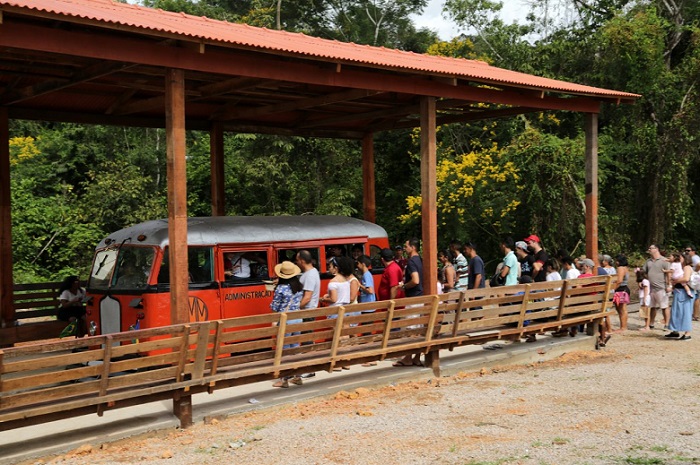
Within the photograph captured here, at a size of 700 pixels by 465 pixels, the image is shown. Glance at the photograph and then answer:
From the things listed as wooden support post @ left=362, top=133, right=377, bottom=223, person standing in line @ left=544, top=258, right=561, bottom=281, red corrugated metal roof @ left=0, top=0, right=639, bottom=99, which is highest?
red corrugated metal roof @ left=0, top=0, right=639, bottom=99

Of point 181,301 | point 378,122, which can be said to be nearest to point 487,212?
point 378,122

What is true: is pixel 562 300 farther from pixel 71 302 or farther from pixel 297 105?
pixel 71 302

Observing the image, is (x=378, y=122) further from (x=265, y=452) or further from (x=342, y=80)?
(x=265, y=452)

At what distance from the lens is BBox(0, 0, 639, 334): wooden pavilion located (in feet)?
27.7

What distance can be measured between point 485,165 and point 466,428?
20197mm

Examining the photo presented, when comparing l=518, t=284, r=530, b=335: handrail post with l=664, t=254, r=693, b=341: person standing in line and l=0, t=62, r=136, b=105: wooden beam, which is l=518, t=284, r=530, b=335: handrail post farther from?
l=0, t=62, r=136, b=105: wooden beam

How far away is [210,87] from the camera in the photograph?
11.9 m

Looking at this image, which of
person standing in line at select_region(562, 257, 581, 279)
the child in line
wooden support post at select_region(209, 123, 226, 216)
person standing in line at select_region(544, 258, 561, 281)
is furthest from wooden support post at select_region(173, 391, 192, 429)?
the child in line

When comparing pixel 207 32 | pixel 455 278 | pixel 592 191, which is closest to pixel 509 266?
pixel 455 278

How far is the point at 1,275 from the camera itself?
12.8 m

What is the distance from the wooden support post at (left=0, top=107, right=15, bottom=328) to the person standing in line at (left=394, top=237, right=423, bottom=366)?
7.02 meters

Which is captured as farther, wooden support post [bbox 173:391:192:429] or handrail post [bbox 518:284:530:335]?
handrail post [bbox 518:284:530:335]

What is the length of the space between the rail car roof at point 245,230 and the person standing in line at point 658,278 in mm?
6321

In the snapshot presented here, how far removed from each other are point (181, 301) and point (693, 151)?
891 inches
